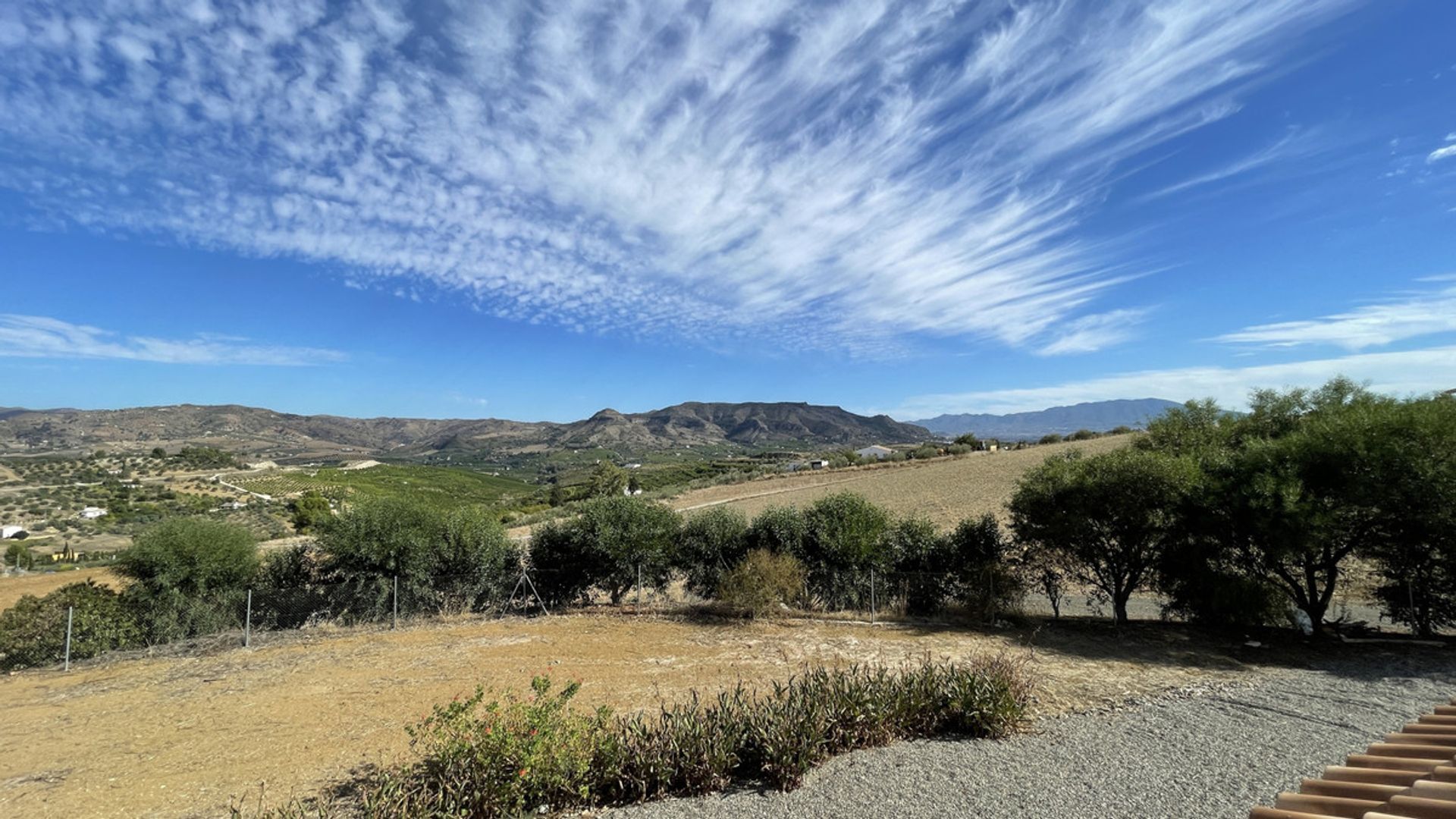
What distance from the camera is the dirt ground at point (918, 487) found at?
106 ft

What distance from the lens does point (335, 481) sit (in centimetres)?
5778

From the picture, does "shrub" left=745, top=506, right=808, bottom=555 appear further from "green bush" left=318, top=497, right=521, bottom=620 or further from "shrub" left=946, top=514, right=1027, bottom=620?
"green bush" left=318, top=497, right=521, bottom=620

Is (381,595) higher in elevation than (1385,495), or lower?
lower

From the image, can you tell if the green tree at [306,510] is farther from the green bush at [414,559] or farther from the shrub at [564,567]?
the shrub at [564,567]

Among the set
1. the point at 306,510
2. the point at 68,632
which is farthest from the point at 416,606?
the point at 306,510

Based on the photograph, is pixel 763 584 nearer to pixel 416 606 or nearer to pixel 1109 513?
pixel 1109 513

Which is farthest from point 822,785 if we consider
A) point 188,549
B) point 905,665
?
point 188,549

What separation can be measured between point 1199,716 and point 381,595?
1572cm

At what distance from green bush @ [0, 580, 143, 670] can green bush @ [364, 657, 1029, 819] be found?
32.0 feet

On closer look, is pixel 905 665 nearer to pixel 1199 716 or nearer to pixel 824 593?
pixel 1199 716

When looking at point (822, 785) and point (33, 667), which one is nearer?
point (822, 785)

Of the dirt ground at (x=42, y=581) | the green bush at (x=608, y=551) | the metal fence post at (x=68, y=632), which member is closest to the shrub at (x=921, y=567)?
the green bush at (x=608, y=551)

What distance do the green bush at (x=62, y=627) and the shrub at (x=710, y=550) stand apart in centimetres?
1156

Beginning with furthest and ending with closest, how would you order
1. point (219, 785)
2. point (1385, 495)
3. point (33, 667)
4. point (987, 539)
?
point (987, 539)
point (33, 667)
point (1385, 495)
point (219, 785)
